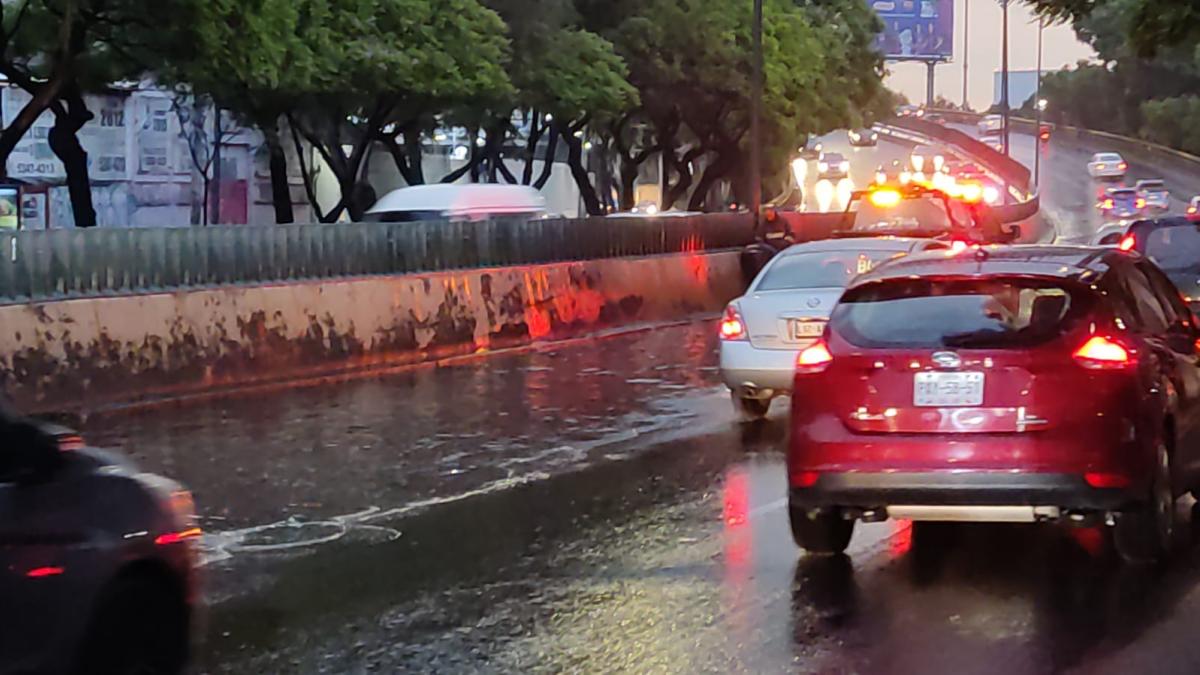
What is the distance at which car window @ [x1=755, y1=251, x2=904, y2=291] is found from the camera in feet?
47.0

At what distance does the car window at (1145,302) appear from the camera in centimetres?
868

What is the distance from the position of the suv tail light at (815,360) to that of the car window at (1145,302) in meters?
1.59

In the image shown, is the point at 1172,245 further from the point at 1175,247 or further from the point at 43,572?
the point at 43,572

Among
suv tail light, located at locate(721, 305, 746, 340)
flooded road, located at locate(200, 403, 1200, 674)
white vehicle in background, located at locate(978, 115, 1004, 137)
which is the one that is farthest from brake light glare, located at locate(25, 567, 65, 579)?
white vehicle in background, located at locate(978, 115, 1004, 137)

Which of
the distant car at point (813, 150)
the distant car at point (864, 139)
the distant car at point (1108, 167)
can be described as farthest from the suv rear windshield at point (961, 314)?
the distant car at point (864, 139)

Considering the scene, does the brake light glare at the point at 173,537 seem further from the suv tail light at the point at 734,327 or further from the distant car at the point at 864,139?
the distant car at the point at 864,139

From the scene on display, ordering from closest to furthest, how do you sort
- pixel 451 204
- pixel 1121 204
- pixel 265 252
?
pixel 265 252 → pixel 451 204 → pixel 1121 204

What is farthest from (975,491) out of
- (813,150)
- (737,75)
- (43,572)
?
(813,150)

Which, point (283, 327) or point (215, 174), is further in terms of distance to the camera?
point (215, 174)

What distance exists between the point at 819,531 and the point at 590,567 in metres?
1.18

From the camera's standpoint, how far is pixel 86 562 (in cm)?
532

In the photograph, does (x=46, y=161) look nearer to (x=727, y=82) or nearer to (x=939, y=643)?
(x=727, y=82)

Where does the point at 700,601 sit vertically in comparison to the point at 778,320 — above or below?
below

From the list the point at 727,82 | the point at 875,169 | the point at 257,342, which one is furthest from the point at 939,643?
the point at 875,169
